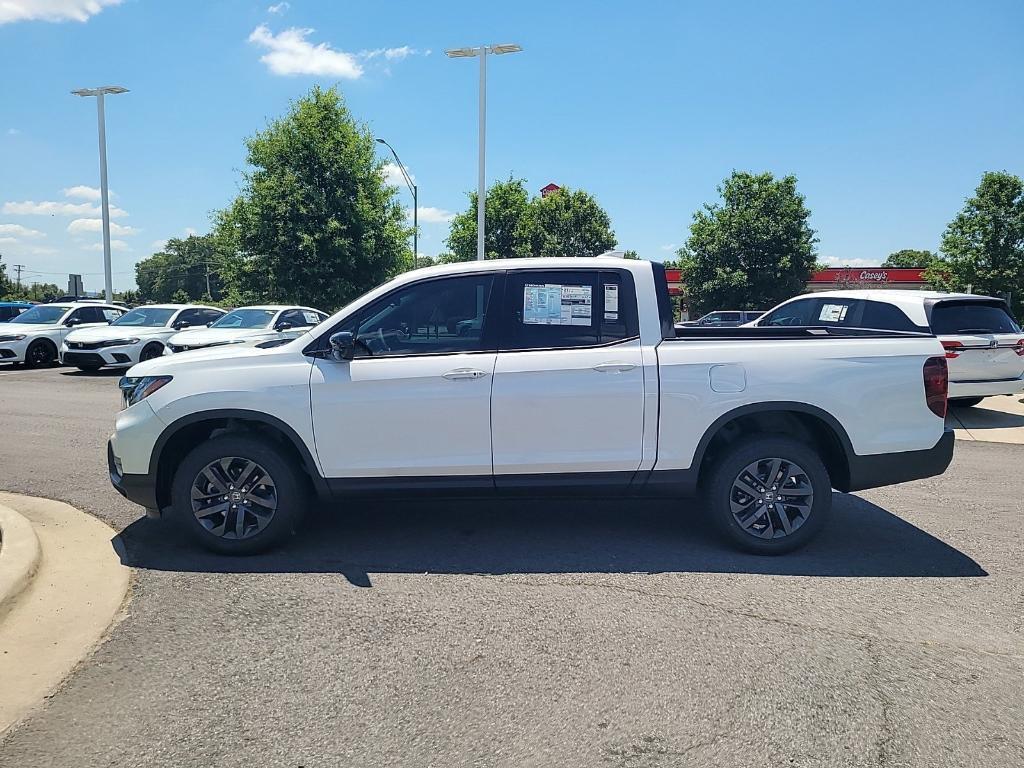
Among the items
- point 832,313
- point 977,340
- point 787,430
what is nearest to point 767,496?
point 787,430

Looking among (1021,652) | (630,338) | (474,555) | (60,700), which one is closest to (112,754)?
(60,700)

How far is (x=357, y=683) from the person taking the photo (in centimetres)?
312

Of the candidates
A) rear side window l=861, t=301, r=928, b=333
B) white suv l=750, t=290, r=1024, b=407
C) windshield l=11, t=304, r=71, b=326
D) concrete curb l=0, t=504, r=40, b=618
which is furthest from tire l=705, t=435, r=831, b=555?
windshield l=11, t=304, r=71, b=326

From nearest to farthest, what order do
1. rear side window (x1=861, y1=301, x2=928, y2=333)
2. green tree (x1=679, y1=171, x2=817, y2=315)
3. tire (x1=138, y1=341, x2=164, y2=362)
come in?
rear side window (x1=861, y1=301, x2=928, y2=333), tire (x1=138, y1=341, x2=164, y2=362), green tree (x1=679, y1=171, x2=817, y2=315)

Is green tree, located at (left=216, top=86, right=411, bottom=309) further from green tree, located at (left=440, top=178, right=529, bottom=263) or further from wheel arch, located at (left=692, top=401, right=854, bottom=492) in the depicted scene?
wheel arch, located at (left=692, top=401, right=854, bottom=492)

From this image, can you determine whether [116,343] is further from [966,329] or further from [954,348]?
[966,329]

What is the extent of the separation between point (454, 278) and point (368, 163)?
2220 centimetres

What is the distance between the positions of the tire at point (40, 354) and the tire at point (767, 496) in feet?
58.0

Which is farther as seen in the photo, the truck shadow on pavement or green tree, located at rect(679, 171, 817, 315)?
green tree, located at rect(679, 171, 817, 315)

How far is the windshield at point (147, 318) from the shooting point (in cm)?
1648

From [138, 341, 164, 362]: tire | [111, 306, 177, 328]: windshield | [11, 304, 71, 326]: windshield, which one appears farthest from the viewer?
[11, 304, 71, 326]: windshield

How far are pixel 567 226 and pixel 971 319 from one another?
3064cm

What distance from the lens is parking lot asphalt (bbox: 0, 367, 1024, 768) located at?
271cm

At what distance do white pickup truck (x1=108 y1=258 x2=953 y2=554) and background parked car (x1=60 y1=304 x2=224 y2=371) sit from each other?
12.2 m
